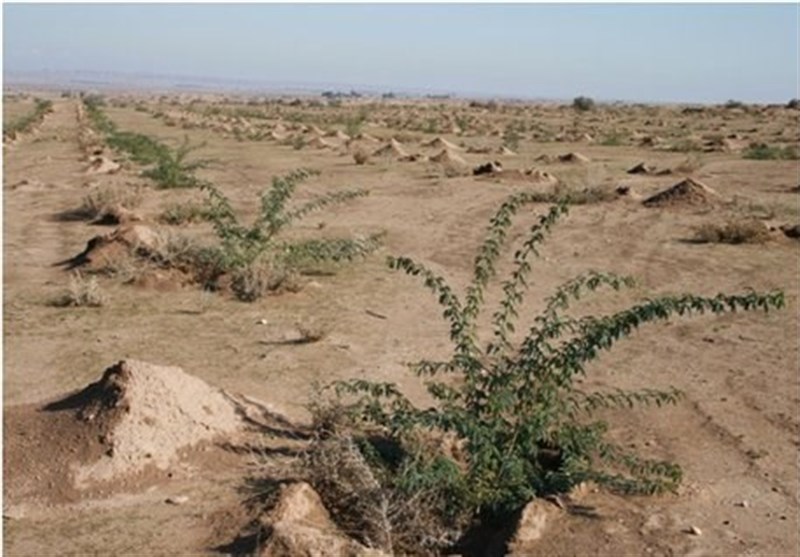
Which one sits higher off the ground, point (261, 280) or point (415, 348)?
point (261, 280)

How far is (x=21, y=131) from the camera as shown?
39.1 metres

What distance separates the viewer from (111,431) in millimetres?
6004

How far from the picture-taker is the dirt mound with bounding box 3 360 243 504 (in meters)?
5.80

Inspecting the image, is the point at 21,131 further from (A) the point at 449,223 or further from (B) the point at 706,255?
(B) the point at 706,255

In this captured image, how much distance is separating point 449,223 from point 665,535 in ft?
36.1

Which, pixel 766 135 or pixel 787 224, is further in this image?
pixel 766 135

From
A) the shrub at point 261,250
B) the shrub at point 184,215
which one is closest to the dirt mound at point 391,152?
the shrub at point 184,215

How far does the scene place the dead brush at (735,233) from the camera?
13789 millimetres

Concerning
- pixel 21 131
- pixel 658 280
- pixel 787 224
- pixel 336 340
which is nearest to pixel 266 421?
pixel 336 340

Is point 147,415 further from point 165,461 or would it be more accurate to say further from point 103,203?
point 103,203

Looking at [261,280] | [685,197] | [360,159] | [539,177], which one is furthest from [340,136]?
[261,280]

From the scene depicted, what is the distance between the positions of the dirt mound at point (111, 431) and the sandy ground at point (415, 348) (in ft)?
0.20

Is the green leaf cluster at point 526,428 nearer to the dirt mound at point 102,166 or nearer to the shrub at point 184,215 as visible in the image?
the shrub at point 184,215

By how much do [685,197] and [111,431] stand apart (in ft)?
44.3
